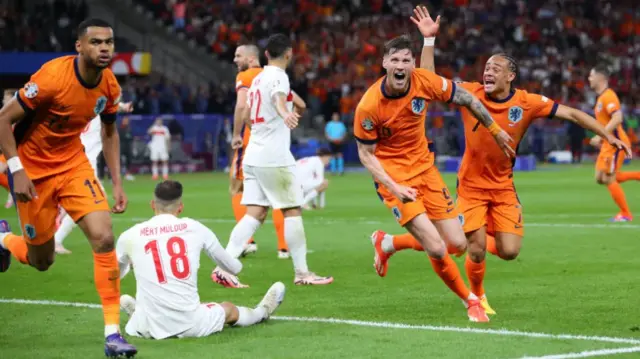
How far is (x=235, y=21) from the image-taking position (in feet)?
152

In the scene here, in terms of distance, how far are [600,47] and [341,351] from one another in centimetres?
4330

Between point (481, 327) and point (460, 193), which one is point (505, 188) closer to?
point (460, 193)

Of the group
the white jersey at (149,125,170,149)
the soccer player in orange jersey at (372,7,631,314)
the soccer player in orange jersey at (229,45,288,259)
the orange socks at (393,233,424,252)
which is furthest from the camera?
the white jersey at (149,125,170,149)

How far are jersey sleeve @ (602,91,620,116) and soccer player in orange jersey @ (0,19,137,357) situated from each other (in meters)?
11.3

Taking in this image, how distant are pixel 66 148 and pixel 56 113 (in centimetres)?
34

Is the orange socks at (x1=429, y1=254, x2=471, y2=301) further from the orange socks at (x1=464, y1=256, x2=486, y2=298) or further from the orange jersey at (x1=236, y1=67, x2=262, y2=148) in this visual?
the orange jersey at (x1=236, y1=67, x2=262, y2=148)

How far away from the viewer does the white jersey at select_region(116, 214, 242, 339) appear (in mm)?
8133

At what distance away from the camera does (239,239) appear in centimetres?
1188

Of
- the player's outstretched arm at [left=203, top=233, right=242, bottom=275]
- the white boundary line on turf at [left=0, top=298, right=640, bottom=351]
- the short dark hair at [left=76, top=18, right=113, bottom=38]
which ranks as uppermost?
the short dark hair at [left=76, top=18, right=113, bottom=38]

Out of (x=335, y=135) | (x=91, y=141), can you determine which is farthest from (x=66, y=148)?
(x=335, y=135)

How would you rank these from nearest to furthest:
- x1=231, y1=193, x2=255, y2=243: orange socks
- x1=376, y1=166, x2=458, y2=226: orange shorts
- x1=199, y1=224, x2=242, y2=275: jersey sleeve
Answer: x1=199, y1=224, x2=242, y2=275: jersey sleeve < x1=376, y1=166, x2=458, y2=226: orange shorts < x1=231, y1=193, x2=255, y2=243: orange socks

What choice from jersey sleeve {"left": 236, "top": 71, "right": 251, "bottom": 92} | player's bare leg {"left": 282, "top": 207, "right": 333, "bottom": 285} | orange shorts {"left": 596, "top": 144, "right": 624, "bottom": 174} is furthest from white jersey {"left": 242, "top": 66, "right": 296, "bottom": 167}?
orange shorts {"left": 596, "top": 144, "right": 624, "bottom": 174}

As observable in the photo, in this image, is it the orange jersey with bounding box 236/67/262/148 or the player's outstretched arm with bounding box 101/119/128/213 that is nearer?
the player's outstretched arm with bounding box 101/119/128/213

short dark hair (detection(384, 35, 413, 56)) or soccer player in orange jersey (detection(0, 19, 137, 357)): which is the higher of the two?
short dark hair (detection(384, 35, 413, 56))
